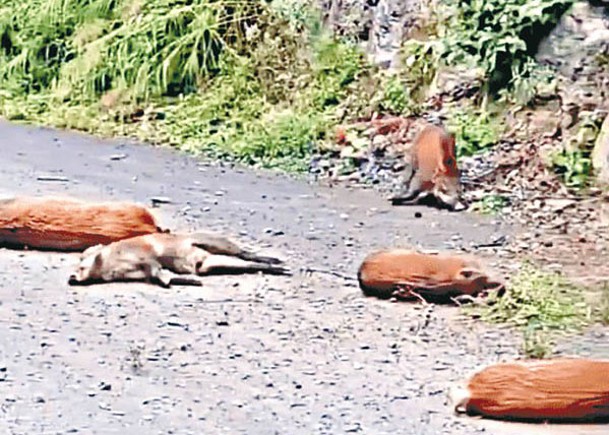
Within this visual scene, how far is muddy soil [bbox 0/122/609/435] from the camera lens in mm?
4000

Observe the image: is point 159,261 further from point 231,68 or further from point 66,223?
point 231,68

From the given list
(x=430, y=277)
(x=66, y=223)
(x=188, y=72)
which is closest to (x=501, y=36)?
(x=188, y=72)

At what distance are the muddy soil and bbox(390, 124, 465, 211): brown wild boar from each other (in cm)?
64

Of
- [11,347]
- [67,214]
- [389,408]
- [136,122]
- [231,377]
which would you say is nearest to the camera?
[389,408]

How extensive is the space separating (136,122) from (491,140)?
4392 mm

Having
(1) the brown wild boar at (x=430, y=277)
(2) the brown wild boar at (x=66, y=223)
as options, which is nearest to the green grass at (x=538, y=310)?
(1) the brown wild boar at (x=430, y=277)

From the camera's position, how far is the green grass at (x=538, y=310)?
16.8 ft

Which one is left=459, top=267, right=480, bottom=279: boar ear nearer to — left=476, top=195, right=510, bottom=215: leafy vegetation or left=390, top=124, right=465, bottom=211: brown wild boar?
left=476, top=195, right=510, bottom=215: leafy vegetation

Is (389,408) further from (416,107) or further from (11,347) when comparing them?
(416,107)

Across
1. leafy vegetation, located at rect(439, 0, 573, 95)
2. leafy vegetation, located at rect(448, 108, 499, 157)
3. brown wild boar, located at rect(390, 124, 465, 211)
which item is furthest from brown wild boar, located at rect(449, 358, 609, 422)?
leafy vegetation, located at rect(439, 0, 573, 95)

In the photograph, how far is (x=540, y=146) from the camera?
359 inches

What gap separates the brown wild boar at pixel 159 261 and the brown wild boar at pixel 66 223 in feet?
0.68

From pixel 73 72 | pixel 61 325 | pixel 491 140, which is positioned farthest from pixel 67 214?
pixel 73 72

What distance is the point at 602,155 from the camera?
27.9ft
